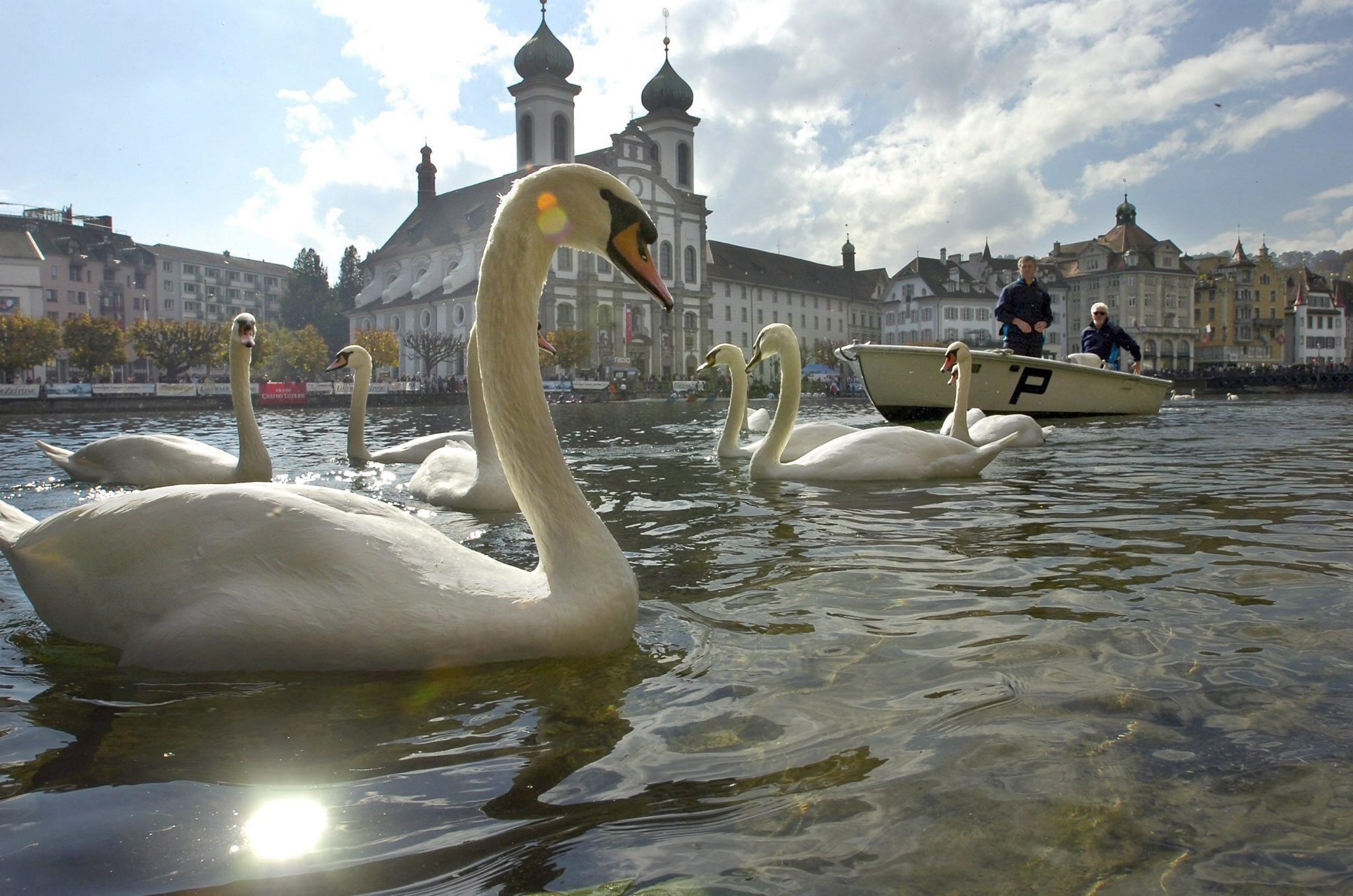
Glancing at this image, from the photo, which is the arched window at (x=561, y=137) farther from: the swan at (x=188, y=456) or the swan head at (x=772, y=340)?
the swan at (x=188, y=456)

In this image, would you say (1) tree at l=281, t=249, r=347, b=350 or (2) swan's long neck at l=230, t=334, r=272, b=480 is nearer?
(2) swan's long neck at l=230, t=334, r=272, b=480

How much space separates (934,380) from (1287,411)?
9.70 m

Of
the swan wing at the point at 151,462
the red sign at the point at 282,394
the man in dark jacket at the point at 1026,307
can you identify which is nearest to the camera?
the swan wing at the point at 151,462

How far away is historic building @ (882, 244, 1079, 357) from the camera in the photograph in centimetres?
9331

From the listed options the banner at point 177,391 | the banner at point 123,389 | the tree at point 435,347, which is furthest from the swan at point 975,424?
the tree at point 435,347

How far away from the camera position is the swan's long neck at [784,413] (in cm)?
715

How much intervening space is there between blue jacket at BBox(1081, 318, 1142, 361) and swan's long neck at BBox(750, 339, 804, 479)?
31.8 ft

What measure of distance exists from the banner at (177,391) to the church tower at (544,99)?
37.0 m

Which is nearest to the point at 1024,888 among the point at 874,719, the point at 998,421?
the point at 874,719

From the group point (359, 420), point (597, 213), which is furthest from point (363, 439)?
point (597, 213)

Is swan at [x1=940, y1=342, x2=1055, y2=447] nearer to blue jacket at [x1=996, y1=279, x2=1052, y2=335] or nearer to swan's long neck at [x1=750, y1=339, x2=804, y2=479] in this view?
swan's long neck at [x1=750, y1=339, x2=804, y2=479]

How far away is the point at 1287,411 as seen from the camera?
18.6 meters

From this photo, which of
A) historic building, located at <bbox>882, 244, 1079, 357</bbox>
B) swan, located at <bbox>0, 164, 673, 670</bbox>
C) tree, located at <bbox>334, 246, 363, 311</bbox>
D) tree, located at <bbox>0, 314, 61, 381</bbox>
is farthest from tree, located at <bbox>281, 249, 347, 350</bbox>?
swan, located at <bbox>0, 164, 673, 670</bbox>

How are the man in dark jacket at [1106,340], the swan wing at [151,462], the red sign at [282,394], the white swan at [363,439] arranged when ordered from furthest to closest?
1. the red sign at [282,394]
2. the man in dark jacket at [1106,340]
3. the white swan at [363,439]
4. the swan wing at [151,462]
